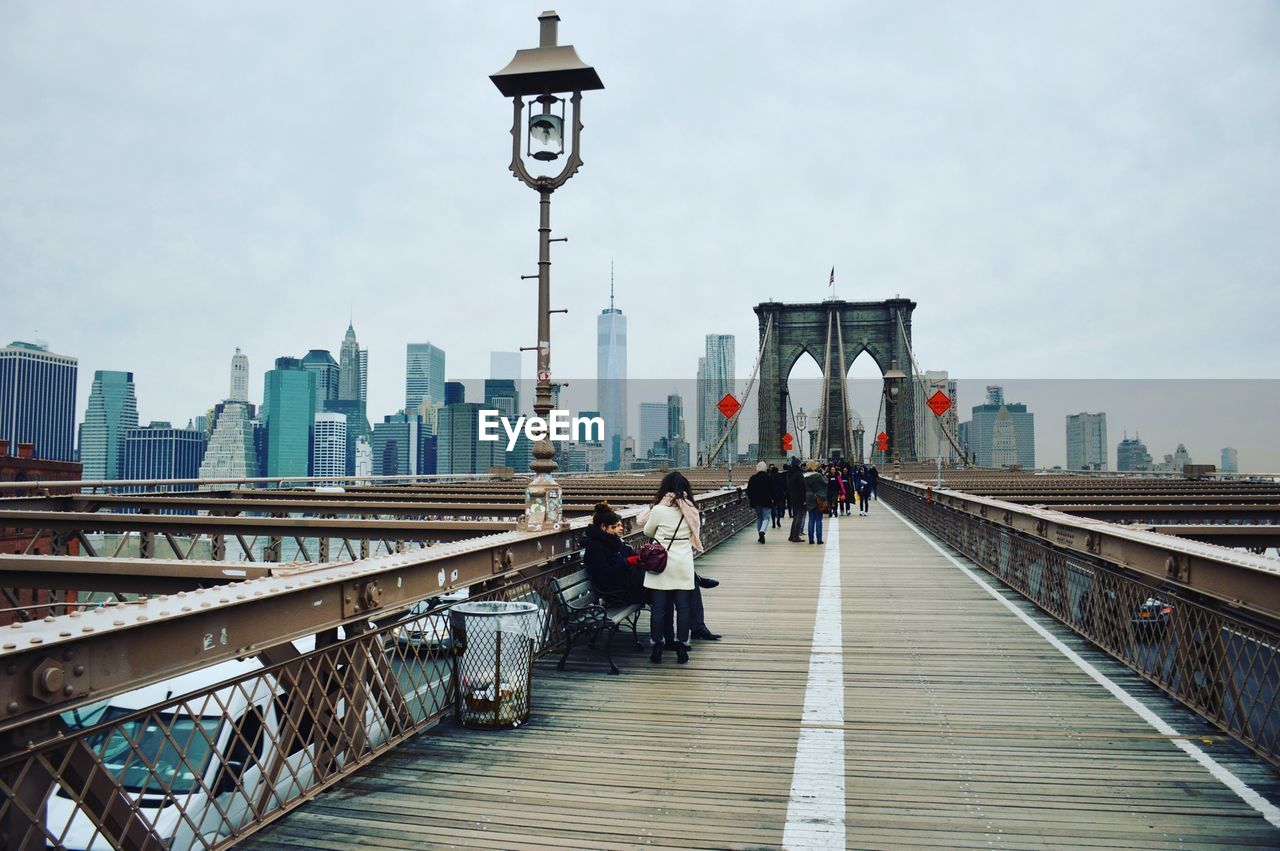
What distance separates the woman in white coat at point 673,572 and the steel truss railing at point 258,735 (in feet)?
2.81

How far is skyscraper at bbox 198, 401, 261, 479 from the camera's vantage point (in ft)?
419

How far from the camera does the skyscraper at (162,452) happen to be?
147 m

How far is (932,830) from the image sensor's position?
3828mm

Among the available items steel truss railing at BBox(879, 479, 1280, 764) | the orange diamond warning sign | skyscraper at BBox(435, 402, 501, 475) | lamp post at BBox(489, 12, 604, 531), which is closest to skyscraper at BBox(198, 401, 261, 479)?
skyscraper at BBox(435, 402, 501, 475)

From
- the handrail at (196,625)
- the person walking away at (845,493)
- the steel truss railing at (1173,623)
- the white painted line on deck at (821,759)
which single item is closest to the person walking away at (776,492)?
the person walking away at (845,493)

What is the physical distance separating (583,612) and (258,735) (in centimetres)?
336

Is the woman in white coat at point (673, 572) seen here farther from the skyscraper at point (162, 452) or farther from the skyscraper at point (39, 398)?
the skyscraper at point (162, 452)

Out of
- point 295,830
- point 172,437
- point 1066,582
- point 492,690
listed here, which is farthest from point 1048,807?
point 172,437

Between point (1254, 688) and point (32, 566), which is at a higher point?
point (32, 566)

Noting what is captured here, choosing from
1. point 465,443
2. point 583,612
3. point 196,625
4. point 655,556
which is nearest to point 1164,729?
point 655,556

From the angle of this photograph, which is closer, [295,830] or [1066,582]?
[295,830]

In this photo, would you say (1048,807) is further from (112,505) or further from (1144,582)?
(112,505)

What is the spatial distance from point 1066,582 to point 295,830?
309 inches

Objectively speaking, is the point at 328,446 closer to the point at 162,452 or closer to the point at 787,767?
the point at 162,452
